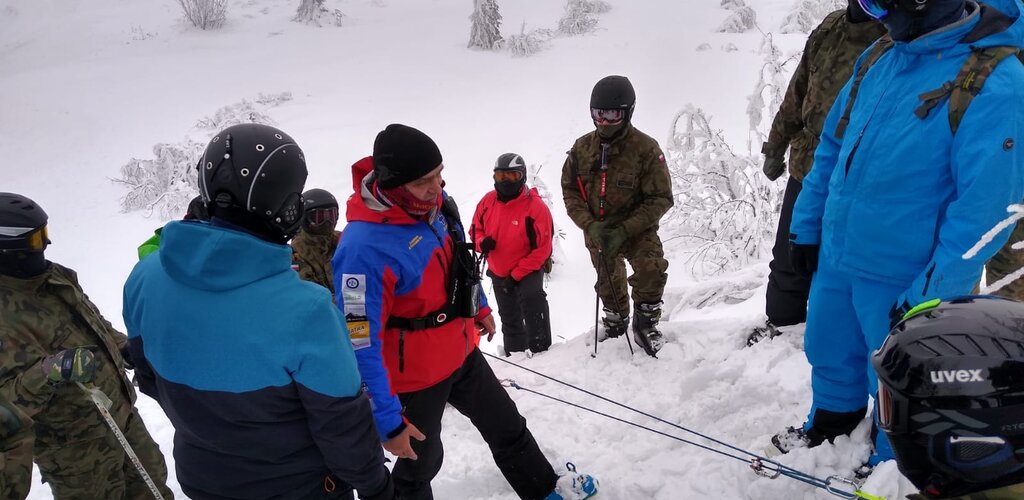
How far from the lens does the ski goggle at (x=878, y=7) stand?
2.08m

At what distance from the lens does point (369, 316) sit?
2.29m

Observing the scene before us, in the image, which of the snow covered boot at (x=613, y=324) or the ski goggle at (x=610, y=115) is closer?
the ski goggle at (x=610, y=115)

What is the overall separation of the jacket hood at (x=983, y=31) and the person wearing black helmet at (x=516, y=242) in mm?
3415

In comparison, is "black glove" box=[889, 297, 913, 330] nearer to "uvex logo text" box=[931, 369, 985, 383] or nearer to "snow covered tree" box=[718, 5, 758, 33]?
"uvex logo text" box=[931, 369, 985, 383]

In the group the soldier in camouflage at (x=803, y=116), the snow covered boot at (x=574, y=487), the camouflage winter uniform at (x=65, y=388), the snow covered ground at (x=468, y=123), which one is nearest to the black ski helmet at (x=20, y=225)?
the camouflage winter uniform at (x=65, y=388)

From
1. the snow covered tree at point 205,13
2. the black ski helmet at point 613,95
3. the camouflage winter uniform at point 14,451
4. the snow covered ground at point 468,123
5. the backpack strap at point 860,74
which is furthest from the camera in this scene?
the snow covered tree at point 205,13

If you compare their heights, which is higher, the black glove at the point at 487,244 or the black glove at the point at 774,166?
the black glove at the point at 774,166

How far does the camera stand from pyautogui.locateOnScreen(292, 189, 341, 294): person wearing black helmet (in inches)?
168

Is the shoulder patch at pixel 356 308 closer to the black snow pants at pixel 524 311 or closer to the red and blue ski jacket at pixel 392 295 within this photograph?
the red and blue ski jacket at pixel 392 295

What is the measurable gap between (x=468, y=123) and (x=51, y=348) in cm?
1391

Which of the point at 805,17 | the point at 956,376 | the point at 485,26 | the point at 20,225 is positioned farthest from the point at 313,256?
the point at 485,26

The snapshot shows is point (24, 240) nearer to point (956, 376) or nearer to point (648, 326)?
point (956, 376)

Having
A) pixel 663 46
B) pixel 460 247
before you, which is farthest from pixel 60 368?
pixel 663 46

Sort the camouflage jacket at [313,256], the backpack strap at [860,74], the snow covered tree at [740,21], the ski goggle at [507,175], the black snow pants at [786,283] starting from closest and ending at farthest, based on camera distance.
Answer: the backpack strap at [860,74]
the black snow pants at [786,283]
the camouflage jacket at [313,256]
the ski goggle at [507,175]
the snow covered tree at [740,21]
